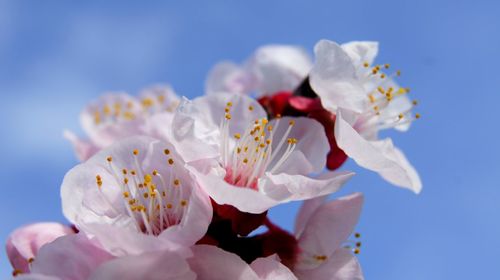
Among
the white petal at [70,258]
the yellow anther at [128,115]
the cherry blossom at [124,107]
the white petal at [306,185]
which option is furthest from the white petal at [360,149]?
the yellow anther at [128,115]

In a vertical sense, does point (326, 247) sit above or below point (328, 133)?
below

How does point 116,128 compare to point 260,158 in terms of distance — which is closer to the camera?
point 260,158

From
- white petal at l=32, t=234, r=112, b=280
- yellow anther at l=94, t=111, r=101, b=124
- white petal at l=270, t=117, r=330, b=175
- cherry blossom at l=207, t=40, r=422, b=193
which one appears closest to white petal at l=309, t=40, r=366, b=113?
cherry blossom at l=207, t=40, r=422, b=193

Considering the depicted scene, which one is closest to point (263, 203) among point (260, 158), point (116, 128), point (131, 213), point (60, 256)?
point (260, 158)

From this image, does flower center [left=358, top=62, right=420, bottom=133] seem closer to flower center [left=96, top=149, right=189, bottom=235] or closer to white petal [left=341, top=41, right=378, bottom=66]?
white petal [left=341, top=41, right=378, bottom=66]

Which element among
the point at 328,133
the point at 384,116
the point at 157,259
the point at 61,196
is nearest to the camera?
the point at 157,259

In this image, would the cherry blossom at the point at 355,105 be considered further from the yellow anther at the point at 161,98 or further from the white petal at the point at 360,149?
the yellow anther at the point at 161,98

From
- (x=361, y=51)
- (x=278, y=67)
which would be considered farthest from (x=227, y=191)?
(x=278, y=67)

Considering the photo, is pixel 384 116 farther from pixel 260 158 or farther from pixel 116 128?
pixel 116 128
